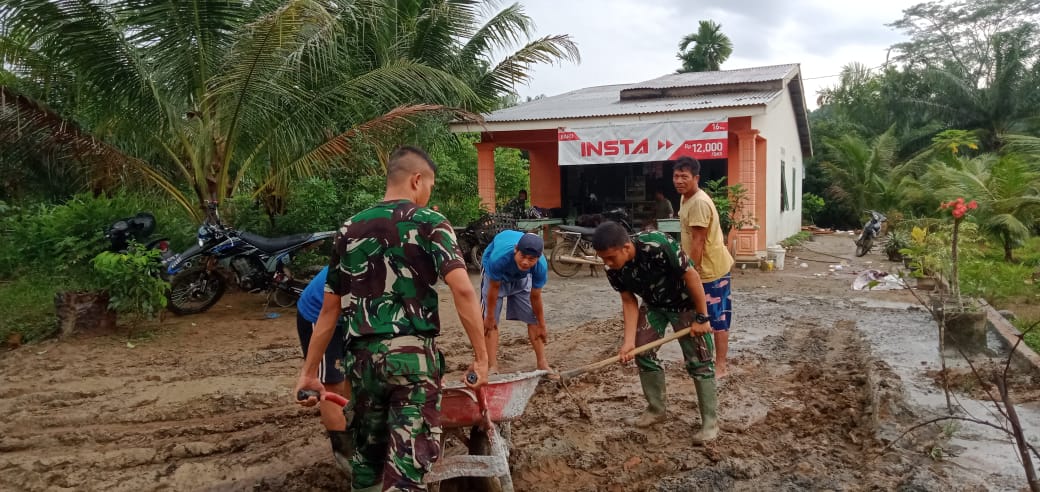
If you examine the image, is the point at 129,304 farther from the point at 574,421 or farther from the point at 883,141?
the point at 883,141

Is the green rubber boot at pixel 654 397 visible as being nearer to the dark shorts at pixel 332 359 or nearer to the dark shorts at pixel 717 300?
the dark shorts at pixel 717 300

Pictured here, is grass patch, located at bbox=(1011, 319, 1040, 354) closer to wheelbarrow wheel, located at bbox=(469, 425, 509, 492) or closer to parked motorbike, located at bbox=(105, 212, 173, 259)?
wheelbarrow wheel, located at bbox=(469, 425, 509, 492)

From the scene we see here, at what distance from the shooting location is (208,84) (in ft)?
23.9

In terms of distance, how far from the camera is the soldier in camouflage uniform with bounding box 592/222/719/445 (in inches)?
146

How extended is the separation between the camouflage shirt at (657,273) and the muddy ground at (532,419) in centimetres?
80

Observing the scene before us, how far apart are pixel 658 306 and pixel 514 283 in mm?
1244


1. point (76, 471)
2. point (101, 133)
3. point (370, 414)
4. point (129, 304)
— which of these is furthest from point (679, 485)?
point (101, 133)

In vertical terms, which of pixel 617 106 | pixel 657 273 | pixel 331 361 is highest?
pixel 617 106

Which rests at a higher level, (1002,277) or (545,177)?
(545,177)

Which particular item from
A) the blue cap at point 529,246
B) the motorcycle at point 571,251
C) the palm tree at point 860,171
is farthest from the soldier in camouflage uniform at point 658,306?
the palm tree at point 860,171

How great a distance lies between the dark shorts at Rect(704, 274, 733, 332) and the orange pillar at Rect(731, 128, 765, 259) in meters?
6.97

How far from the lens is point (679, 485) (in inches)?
132

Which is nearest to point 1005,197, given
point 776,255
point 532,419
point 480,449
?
point 776,255

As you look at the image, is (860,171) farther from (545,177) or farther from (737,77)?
(545,177)
